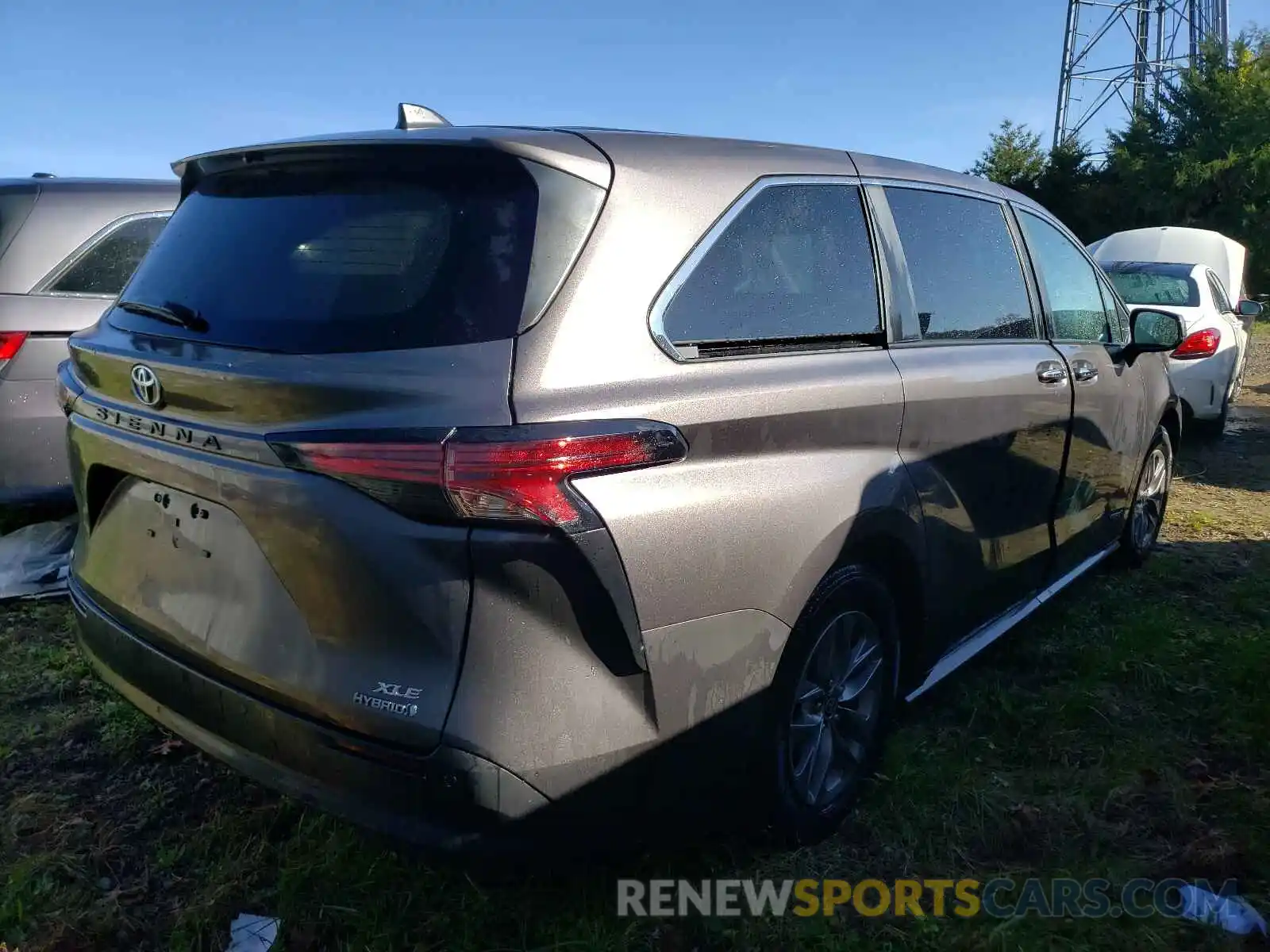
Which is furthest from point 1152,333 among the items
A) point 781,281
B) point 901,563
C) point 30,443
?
point 30,443

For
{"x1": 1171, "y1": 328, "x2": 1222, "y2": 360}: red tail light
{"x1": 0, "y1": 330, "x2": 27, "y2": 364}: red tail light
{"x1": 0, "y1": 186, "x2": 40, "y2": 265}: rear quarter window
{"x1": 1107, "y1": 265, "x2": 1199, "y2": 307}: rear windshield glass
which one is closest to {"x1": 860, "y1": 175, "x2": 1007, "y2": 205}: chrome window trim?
{"x1": 0, "y1": 330, "x2": 27, "y2": 364}: red tail light

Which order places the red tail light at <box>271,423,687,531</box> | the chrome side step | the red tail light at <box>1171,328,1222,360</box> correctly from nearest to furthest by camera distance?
1. the red tail light at <box>271,423,687,531</box>
2. the chrome side step
3. the red tail light at <box>1171,328,1222,360</box>

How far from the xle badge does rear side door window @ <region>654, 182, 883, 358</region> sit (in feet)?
2.78

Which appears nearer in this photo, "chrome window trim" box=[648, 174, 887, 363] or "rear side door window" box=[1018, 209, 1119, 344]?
"chrome window trim" box=[648, 174, 887, 363]

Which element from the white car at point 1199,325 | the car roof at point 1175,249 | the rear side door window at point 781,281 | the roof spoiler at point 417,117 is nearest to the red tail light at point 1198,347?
the white car at point 1199,325

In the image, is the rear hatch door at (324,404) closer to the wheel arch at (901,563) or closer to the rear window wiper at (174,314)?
the rear window wiper at (174,314)

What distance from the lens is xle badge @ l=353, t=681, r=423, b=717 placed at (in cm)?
181

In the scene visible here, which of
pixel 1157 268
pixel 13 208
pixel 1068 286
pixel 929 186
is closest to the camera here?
pixel 929 186

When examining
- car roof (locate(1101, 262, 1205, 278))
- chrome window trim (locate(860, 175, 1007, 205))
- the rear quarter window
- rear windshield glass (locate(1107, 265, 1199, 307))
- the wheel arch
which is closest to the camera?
the wheel arch

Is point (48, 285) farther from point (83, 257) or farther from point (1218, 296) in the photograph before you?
point (1218, 296)

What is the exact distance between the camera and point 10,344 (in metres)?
4.24

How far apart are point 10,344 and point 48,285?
34 cm

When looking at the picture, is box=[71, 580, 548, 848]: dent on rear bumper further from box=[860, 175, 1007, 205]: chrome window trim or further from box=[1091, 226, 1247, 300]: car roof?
box=[1091, 226, 1247, 300]: car roof

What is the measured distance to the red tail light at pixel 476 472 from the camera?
1.75 m
